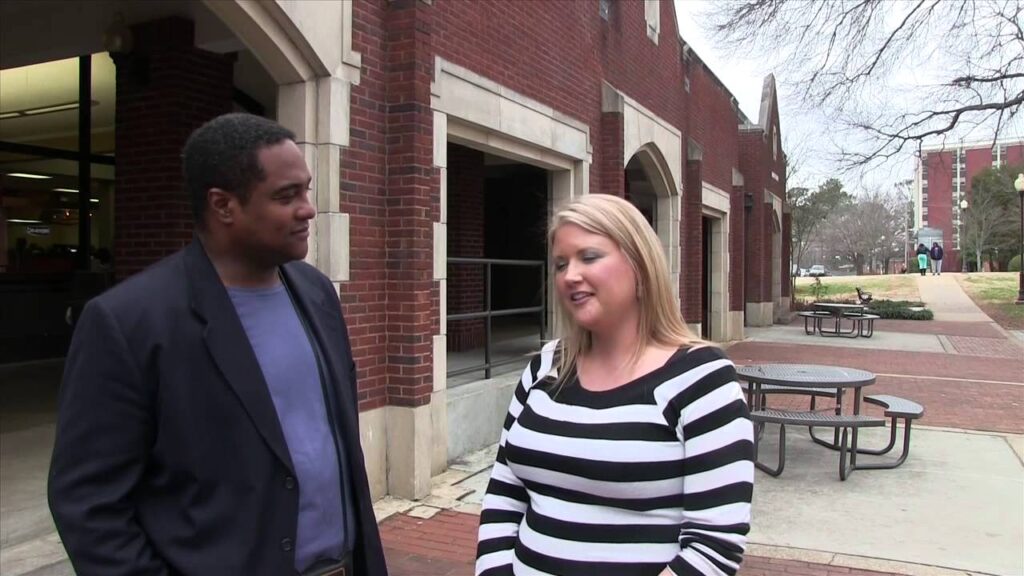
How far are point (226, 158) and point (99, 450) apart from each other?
0.63 meters

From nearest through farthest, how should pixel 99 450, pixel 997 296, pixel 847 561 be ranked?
pixel 99 450 < pixel 847 561 < pixel 997 296

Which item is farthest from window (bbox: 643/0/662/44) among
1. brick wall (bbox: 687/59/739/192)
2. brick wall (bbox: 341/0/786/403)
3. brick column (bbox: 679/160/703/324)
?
brick wall (bbox: 341/0/786/403)

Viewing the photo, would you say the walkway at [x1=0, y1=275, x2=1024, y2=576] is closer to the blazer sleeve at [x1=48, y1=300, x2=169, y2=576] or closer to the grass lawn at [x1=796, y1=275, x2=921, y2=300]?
the blazer sleeve at [x1=48, y1=300, x2=169, y2=576]

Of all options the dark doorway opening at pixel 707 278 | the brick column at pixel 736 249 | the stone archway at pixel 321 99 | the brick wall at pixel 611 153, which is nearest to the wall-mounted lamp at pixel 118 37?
the stone archway at pixel 321 99

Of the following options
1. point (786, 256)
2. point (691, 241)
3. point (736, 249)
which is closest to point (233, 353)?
point (691, 241)

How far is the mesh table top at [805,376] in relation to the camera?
20.7 feet

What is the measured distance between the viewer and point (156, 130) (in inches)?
225

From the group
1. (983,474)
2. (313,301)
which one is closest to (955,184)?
(983,474)

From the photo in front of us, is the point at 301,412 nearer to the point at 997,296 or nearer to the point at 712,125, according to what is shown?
the point at 712,125

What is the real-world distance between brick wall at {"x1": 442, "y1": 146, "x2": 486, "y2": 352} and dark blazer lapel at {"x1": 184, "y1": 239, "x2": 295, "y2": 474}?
7.89 metres

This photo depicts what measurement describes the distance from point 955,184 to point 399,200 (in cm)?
10320

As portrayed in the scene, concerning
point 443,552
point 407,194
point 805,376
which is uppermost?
point 407,194

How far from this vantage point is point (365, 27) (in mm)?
5262

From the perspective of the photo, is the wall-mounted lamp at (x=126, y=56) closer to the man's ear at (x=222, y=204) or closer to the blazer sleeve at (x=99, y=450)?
the man's ear at (x=222, y=204)
